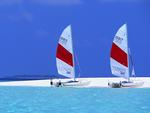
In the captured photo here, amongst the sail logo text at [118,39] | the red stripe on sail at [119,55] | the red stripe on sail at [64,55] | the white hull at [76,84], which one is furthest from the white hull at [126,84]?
the red stripe on sail at [64,55]

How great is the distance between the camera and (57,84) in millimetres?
28797

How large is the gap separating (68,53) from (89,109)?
15120 millimetres

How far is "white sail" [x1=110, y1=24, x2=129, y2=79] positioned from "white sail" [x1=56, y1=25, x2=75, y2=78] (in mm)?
2612

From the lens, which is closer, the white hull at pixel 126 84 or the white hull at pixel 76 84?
the white hull at pixel 126 84

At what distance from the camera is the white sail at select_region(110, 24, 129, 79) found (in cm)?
2894

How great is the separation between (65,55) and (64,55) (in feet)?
0.20

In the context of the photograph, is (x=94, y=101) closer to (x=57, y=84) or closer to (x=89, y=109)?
(x=89, y=109)

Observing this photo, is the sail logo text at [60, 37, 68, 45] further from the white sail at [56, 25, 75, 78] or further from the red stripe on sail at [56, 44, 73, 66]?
the red stripe on sail at [56, 44, 73, 66]

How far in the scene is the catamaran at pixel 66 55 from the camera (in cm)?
2992

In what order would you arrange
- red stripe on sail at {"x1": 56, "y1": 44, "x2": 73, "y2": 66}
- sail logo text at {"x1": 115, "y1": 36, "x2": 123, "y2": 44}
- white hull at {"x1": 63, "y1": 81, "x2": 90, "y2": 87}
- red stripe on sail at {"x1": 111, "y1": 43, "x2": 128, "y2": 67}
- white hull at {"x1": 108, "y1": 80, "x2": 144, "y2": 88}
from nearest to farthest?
white hull at {"x1": 108, "y1": 80, "x2": 144, "y2": 88}
white hull at {"x1": 63, "y1": 81, "x2": 90, "y2": 87}
sail logo text at {"x1": 115, "y1": 36, "x2": 123, "y2": 44}
red stripe on sail at {"x1": 111, "y1": 43, "x2": 128, "y2": 67}
red stripe on sail at {"x1": 56, "y1": 44, "x2": 73, "y2": 66}

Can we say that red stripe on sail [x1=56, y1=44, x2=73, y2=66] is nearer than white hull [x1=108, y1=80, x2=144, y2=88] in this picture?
No

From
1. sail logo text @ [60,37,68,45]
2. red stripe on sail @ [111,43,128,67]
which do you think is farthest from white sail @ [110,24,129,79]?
sail logo text @ [60,37,68,45]

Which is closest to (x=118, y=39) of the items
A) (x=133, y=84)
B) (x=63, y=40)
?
(x=133, y=84)

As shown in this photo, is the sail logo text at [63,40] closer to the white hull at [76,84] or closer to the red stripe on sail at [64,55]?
the red stripe on sail at [64,55]
